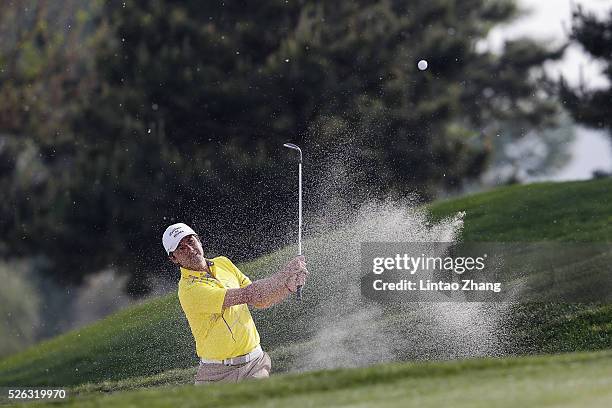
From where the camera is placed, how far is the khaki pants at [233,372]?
767 centimetres

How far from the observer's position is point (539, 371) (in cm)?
625

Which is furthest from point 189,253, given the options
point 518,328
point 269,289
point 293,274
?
point 518,328

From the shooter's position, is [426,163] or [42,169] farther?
[42,169]

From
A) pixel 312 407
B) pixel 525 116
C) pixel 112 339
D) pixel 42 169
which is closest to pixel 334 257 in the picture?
pixel 112 339

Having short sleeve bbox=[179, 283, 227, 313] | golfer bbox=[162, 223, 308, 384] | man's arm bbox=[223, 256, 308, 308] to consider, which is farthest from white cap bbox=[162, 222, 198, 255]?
man's arm bbox=[223, 256, 308, 308]

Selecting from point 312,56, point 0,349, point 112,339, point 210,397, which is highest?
point 312,56

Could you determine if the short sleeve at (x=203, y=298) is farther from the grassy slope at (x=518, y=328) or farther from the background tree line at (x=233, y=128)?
the background tree line at (x=233, y=128)

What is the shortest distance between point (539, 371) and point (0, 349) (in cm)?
2093

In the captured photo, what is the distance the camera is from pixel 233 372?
7.70 m

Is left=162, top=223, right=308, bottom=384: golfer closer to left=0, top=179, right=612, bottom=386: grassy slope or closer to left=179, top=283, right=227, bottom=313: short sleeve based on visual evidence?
left=179, top=283, right=227, bottom=313: short sleeve

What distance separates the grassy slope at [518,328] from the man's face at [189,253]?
14.2 ft

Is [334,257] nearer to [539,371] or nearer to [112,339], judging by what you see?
[112,339]

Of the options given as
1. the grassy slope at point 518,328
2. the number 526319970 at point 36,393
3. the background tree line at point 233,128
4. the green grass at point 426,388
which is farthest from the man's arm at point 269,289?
the background tree line at point 233,128

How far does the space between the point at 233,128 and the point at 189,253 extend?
11.4 m
